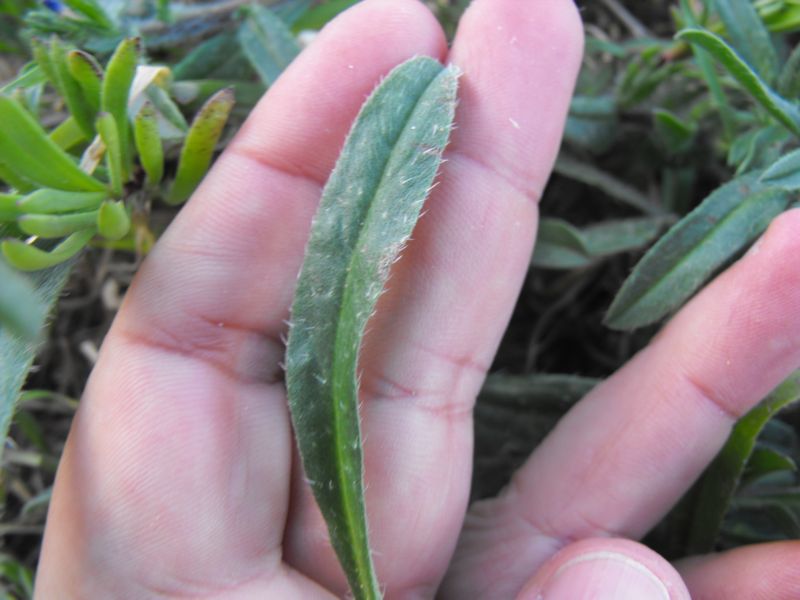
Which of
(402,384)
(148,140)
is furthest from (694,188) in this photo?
(148,140)

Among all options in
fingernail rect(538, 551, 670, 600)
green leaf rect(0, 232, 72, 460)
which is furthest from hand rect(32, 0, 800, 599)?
green leaf rect(0, 232, 72, 460)

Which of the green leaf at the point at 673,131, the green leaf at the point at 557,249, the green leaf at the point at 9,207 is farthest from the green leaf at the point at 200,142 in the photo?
the green leaf at the point at 673,131

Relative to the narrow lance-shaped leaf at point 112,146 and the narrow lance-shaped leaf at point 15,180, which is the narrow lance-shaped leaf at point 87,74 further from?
the narrow lance-shaped leaf at point 15,180

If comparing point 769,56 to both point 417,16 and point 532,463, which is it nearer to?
point 417,16

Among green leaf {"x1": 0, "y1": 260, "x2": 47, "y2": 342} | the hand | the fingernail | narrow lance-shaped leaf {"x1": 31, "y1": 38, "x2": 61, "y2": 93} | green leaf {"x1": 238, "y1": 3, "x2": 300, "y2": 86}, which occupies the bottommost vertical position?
the fingernail

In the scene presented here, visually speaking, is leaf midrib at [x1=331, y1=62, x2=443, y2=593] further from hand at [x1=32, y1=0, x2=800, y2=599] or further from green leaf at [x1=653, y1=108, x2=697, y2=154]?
green leaf at [x1=653, y1=108, x2=697, y2=154]

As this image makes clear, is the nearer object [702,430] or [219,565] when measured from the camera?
[219,565]

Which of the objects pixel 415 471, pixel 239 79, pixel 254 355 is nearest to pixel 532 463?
pixel 415 471

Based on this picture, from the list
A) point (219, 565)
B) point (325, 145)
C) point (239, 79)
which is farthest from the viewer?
point (239, 79)
